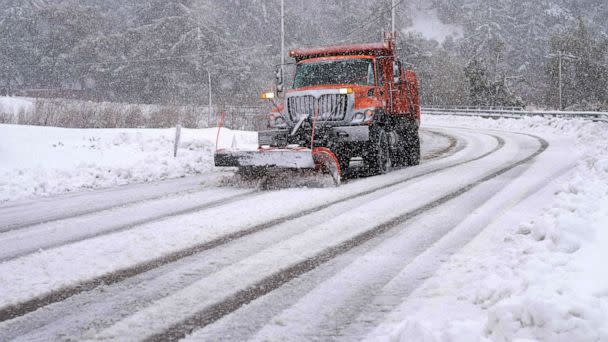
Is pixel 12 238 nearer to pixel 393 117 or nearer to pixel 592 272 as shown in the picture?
pixel 592 272

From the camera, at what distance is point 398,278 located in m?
4.34

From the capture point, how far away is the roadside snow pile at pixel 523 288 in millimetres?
2803

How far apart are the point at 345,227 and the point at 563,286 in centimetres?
311

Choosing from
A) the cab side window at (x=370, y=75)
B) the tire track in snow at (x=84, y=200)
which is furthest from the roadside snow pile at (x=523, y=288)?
the cab side window at (x=370, y=75)

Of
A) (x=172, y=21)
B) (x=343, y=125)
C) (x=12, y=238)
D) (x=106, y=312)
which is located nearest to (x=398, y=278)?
(x=106, y=312)

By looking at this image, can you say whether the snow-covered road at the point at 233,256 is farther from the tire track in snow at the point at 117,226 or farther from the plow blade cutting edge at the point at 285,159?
the plow blade cutting edge at the point at 285,159

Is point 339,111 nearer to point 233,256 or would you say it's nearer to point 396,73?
point 396,73

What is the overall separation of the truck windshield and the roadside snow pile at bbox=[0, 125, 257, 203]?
3166 mm

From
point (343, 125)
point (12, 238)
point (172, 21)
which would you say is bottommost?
point (12, 238)

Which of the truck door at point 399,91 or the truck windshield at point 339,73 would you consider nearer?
the truck windshield at point 339,73

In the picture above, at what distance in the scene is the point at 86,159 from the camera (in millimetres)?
12430

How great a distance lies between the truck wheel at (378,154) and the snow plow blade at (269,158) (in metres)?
2.33

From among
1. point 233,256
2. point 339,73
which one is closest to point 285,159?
point 339,73

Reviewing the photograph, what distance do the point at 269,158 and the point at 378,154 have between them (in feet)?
9.36
